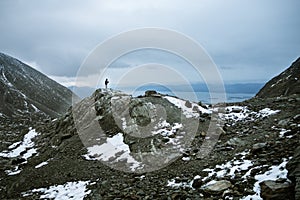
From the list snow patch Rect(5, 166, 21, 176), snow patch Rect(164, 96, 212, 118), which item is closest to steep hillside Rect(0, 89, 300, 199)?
snow patch Rect(164, 96, 212, 118)

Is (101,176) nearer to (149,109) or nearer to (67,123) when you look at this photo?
(149,109)

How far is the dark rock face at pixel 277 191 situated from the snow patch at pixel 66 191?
9504 millimetres

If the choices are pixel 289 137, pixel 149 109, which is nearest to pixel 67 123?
pixel 149 109

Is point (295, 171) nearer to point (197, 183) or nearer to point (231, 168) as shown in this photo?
point (231, 168)

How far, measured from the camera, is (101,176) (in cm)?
1781

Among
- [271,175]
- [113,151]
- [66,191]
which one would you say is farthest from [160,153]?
[271,175]

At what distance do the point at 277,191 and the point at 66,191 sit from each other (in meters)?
12.0

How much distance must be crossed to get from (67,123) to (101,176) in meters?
15.3

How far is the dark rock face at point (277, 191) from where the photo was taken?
10.3 metres

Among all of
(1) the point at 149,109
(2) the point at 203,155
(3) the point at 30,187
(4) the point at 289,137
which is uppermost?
(1) the point at 149,109

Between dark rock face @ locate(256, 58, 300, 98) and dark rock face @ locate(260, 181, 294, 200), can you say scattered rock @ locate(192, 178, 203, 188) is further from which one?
dark rock face @ locate(256, 58, 300, 98)

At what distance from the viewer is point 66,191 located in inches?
666

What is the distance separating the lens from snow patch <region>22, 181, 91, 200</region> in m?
15.9

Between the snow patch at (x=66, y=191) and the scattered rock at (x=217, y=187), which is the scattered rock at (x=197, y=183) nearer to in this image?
the scattered rock at (x=217, y=187)
